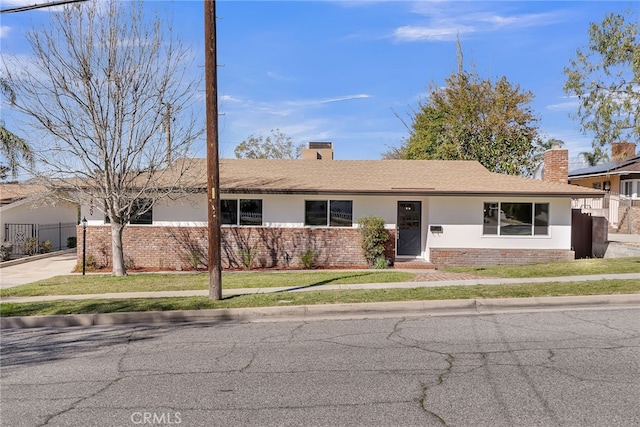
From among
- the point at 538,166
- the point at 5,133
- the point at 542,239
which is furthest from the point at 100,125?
the point at 538,166

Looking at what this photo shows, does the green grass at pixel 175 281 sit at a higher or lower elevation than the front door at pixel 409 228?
lower

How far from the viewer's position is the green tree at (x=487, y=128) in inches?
1243

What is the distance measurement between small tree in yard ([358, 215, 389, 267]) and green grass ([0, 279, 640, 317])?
5835 millimetres

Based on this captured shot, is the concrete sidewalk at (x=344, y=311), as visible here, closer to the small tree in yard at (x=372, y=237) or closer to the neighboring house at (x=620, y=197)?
the small tree in yard at (x=372, y=237)

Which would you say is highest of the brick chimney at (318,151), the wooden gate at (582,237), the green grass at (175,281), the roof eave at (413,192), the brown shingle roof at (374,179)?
the brick chimney at (318,151)

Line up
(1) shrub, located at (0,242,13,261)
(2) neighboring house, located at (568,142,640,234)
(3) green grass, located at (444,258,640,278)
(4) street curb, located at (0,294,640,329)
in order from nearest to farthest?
(4) street curb, located at (0,294,640,329), (3) green grass, located at (444,258,640,278), (1) shrub, located at (0,242,13,261), (2) neighboring house, located at (568,142,640,234)

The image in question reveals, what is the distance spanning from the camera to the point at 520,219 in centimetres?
1755

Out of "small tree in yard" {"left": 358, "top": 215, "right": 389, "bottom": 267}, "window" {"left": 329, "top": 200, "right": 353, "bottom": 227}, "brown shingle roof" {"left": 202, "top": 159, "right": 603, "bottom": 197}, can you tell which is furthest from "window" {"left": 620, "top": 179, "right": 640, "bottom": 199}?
"window" {"left": 329, "top": 200, "right": 353, "bottom": 227}

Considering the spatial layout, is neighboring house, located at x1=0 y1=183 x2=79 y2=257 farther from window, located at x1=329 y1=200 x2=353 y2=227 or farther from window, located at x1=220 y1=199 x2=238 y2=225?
window, located at x1=329 y1=200 x2=353 y2=227

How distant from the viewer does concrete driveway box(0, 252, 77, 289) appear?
15139mm

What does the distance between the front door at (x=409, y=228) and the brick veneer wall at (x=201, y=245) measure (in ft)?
2.85

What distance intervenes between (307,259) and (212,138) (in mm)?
8008

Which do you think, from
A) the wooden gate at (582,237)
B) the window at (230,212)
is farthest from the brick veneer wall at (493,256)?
the window at (230,212)

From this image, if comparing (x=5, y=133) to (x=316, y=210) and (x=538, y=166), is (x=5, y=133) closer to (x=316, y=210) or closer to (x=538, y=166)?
(x=316, y=210)
